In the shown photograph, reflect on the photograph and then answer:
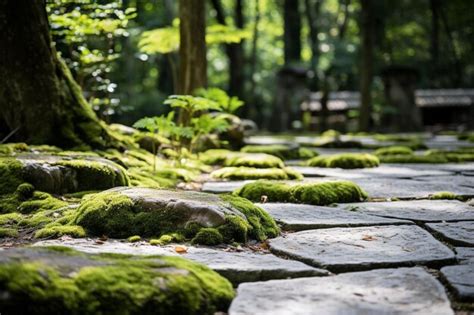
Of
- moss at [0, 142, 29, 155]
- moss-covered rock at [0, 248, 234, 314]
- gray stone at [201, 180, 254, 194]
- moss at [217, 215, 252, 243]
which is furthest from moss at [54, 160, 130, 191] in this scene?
moss-covered rock at [0, 248, 234, 314]

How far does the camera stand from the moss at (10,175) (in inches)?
132

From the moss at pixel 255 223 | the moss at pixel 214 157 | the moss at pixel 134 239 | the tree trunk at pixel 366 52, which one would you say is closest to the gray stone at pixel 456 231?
the moss at pixel 255 223

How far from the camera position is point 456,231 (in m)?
2.76

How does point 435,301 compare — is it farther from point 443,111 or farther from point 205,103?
point 443,111

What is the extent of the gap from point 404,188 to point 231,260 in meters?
2.49

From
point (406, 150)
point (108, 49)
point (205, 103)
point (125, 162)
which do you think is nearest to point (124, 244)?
point (125, 162)

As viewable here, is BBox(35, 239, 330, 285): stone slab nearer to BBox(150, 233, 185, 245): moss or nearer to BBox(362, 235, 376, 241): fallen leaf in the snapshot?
BBox(150, 233, 185, 245): moss

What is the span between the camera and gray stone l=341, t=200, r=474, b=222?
3133mm

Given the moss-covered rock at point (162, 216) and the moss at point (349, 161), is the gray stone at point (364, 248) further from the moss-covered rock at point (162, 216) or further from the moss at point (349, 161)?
the moss at point (349, 161)

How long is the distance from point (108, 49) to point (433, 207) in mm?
4641

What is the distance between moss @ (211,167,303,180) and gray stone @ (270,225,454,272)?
2.04 meters

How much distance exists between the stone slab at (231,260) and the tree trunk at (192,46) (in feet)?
18.9

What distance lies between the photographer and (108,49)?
6770mm

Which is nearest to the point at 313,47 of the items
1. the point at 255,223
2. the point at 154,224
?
the point at 255,223
